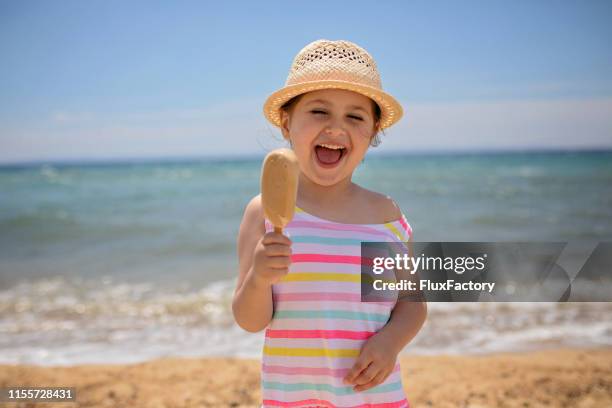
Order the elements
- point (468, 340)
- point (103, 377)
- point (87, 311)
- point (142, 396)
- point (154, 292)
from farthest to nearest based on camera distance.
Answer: point (154, 292), point (87, 311), point (468, 340), point (103, 377), point (142, 396)

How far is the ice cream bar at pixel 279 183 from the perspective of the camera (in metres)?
1.25

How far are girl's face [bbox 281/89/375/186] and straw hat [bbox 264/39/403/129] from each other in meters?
0.04

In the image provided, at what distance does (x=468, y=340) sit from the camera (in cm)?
424

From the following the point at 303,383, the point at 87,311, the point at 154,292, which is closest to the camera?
the point at 303,383

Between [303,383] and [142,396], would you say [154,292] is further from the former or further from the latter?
[303,383]

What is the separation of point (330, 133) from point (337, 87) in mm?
137

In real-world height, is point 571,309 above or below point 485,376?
above

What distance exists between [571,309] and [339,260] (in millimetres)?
4156

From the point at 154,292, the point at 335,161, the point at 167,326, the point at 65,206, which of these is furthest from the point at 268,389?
the point at 65,206

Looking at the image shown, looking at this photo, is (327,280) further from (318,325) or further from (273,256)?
(273,256)

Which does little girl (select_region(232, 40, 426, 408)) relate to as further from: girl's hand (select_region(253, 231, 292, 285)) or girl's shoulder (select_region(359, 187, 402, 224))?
girl's hand (select_region(253, 231, 292, 285))

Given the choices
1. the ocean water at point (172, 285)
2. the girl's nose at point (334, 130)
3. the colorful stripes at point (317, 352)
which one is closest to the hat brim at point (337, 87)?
the girl's nose at point (334, 130)

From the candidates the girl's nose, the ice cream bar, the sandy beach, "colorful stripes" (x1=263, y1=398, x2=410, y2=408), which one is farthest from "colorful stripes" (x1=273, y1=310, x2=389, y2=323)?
the sandy beach

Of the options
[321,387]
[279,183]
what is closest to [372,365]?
[321,387]
